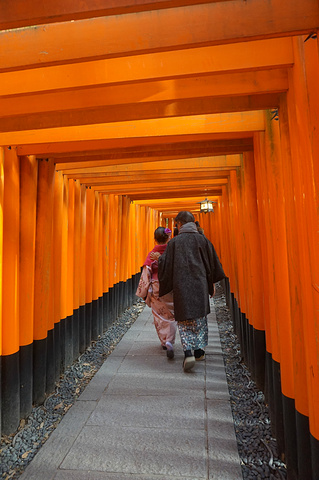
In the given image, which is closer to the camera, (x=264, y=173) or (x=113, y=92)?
(x=113, y=92)

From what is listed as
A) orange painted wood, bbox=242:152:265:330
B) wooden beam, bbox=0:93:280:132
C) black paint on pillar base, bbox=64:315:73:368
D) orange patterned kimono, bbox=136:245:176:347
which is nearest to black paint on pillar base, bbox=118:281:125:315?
orange patterned kimono, bbox=136:245:176:347

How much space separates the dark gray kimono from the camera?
365 cm

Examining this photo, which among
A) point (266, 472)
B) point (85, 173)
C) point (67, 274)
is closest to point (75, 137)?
point (85, 173)

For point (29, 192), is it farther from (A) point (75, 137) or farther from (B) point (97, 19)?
(B) point (97, 19)

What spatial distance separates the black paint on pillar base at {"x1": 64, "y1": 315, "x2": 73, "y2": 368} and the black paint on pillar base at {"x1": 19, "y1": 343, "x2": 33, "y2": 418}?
1.07 m

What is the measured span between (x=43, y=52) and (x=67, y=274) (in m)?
3.05

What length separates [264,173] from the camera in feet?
8.32

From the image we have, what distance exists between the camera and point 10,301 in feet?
8.73

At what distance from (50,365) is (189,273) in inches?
75.3

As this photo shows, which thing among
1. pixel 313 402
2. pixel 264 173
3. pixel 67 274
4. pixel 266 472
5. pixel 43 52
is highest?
pixel 43 52

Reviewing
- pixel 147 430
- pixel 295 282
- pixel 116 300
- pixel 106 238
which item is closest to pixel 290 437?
pixel 295 282

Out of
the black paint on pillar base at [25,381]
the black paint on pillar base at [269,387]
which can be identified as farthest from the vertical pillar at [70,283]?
the black paint on pillar base at [269,387]

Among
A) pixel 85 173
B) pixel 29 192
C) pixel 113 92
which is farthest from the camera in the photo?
pixel 85 173

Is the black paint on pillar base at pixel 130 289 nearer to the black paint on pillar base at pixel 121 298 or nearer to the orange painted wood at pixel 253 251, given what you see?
the black paint on pillar base at pixel 121 298
